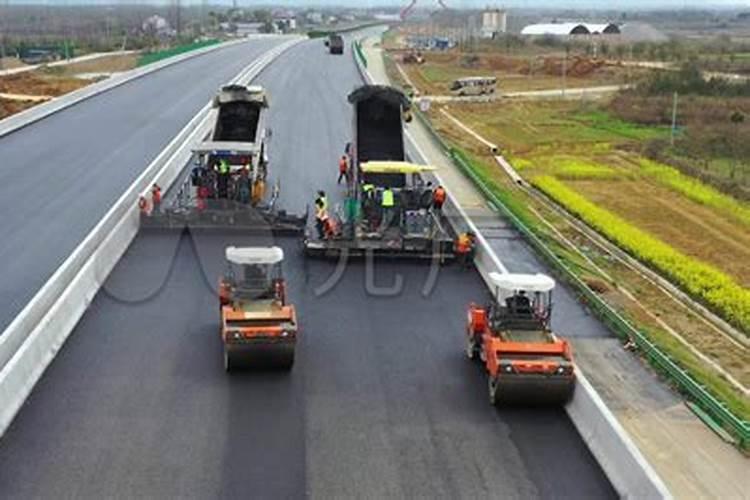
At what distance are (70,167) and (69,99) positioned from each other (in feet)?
63.5

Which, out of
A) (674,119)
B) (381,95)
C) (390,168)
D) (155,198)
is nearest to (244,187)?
(155,198)

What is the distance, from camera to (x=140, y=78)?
66.9 meters

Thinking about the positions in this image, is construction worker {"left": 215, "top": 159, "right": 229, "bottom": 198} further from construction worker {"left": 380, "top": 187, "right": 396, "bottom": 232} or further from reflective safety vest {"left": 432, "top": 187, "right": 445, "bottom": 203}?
reflective safety vest {"left": 432, "top": 187, "right": 445, "bottom": 203}

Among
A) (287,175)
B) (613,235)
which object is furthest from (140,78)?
(613,235)

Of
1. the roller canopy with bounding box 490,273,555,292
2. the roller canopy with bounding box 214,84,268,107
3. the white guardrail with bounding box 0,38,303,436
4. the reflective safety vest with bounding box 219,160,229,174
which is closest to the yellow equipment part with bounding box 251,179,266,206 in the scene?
the reflective safety vest with bounding box 219,160,229,174

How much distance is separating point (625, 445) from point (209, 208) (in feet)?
49.9

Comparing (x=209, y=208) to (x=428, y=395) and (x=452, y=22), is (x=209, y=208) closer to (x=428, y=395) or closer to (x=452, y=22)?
(x=428, y=395)

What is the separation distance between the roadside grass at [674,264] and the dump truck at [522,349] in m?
9.86

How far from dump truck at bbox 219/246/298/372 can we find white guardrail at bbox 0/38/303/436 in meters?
3.17

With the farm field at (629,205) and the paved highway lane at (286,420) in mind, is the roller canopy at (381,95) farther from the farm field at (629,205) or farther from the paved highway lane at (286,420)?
the paved highway lane at (286,420)

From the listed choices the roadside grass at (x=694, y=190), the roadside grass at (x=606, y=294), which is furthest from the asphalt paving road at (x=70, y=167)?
the roadside grass at (x=694, y=190)

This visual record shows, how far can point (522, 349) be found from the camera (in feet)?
51.5

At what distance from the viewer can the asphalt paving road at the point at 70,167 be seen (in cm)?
2355

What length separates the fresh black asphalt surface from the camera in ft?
45.0
